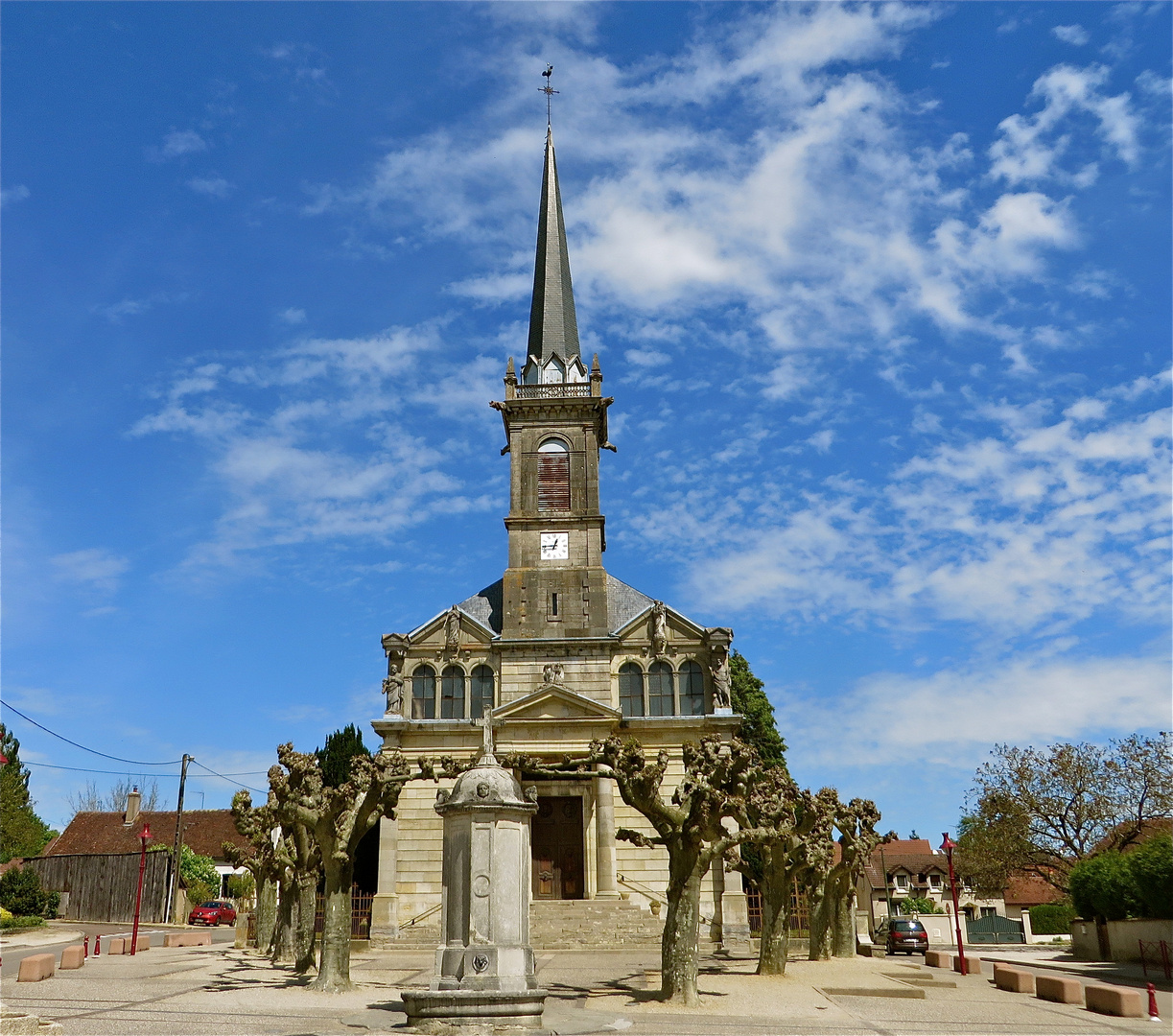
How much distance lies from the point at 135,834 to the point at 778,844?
50313 mm

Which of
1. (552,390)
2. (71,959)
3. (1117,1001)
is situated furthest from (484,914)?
(552,390)

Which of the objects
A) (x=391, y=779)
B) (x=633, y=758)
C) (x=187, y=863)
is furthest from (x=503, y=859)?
(x=187, y=863)

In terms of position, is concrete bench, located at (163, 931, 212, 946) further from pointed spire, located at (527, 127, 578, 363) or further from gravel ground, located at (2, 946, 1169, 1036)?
pointed spire, located at (527, 127, 578, 363)

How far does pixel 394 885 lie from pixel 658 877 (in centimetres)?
965

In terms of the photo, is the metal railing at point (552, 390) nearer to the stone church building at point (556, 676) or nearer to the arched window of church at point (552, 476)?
the stone church building at point (556, 676)

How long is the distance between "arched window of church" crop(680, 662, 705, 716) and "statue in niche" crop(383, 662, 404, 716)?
36.5 ft

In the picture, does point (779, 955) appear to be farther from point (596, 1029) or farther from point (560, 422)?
point (560, 422)

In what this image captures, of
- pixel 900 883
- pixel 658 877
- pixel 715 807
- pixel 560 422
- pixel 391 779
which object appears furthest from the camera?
pixel 900 883

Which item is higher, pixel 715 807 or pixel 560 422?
pixel 560 422

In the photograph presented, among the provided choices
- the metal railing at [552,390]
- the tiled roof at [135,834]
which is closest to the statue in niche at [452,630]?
the metal railing at [552,390]

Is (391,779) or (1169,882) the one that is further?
(1169,882)

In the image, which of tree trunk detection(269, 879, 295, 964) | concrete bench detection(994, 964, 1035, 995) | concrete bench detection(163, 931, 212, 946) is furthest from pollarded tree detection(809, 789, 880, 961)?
concrete bench detection(163, 931, 212, 946)

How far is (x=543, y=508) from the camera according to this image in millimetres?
41250

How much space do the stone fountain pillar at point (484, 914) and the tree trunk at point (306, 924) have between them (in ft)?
29.6
